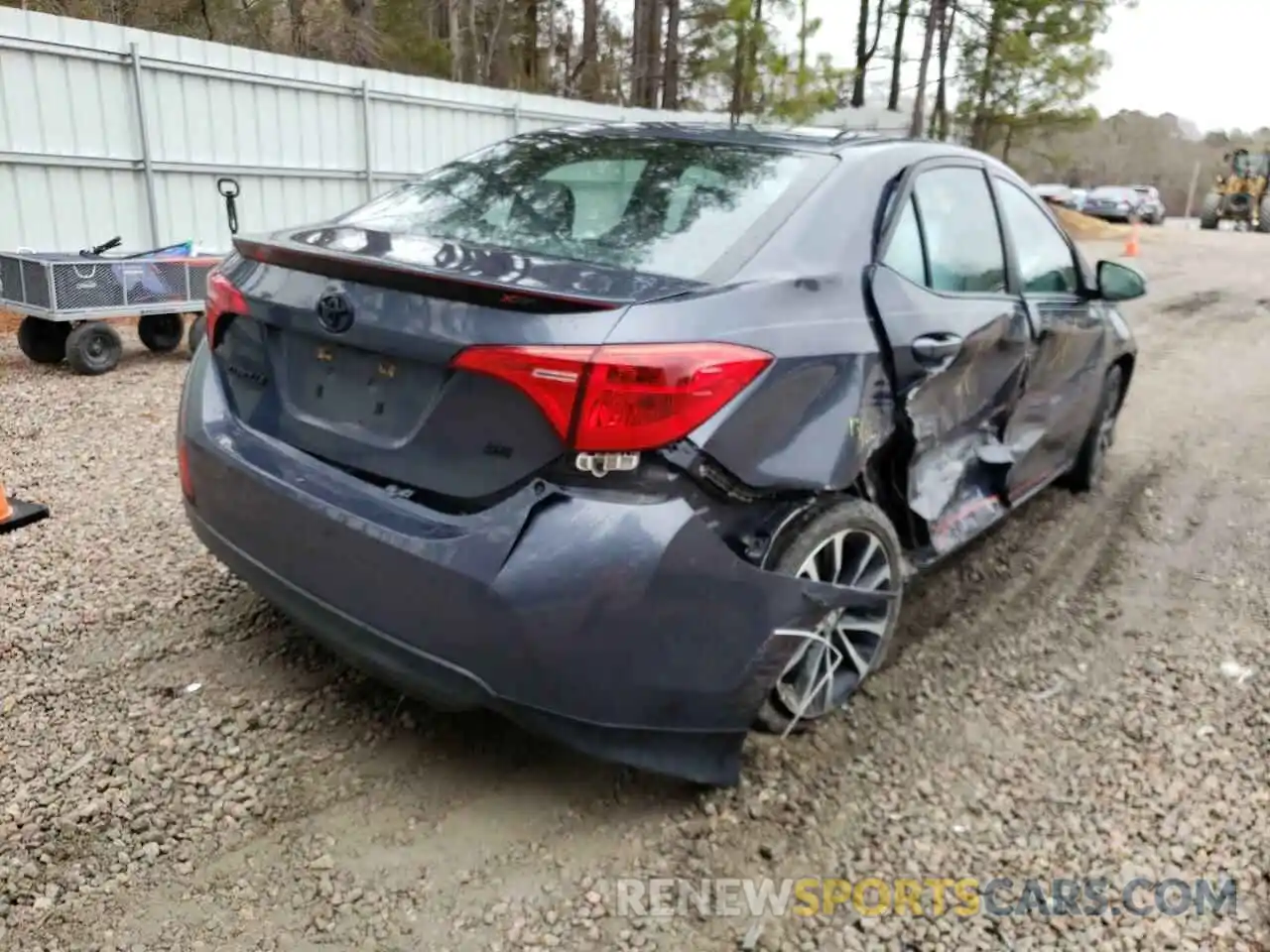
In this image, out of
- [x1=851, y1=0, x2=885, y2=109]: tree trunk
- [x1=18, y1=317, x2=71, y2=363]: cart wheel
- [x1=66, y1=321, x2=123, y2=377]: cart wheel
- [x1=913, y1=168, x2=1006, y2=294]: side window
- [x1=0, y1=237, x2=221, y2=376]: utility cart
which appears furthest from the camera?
[x1=851, y1=0, x2=885, y2=109]: tree trunk

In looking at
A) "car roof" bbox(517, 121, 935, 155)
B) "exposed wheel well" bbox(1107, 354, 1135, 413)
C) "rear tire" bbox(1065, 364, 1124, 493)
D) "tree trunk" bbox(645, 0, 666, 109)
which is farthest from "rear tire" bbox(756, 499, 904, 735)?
"tree trunk" bbox(645, 0, 666, 109)

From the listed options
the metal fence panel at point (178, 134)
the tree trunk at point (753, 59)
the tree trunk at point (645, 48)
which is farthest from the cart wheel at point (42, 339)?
the tree trunk at point (645, 48)

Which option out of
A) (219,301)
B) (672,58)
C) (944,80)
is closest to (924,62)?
(944,80)

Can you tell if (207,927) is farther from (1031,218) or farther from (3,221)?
(3,221)

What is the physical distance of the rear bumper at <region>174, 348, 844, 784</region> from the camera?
2055 millimetres

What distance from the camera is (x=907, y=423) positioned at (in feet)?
9.40

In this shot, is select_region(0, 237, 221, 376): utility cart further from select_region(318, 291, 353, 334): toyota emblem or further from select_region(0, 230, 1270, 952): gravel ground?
select_region(318, 291, 353, 334): toyota emblem

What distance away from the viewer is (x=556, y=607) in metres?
2.04

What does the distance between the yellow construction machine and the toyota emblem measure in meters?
34.4

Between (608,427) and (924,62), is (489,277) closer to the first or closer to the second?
Result: (608,427)

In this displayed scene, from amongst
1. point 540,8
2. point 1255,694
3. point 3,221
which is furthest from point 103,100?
point 540,8

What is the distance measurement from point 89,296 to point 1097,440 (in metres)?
6.21

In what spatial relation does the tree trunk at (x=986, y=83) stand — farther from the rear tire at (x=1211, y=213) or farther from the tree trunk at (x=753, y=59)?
the rear tire at (x=1211, y=213)

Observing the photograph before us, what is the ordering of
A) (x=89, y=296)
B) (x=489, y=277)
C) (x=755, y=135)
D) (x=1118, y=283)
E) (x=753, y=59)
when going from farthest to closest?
(x=753, y=59) → (x=89, y=296) → (x=1118, y=283) → (x=755, y=135) → (x=489, y=277)
